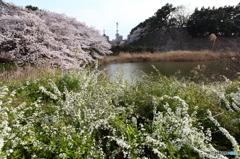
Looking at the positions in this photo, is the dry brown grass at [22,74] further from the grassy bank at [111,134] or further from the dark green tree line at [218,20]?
the dark green tree line at [218,20]

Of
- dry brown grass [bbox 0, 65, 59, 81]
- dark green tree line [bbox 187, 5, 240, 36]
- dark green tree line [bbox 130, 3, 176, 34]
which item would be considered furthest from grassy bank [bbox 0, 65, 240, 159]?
dark green tree line [bbox 130, 3, 176, 34]

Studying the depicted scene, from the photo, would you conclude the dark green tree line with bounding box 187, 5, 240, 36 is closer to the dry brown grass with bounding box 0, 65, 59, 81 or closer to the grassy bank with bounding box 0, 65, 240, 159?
the dry brown grass with bounding box 0, 65, 59, 81

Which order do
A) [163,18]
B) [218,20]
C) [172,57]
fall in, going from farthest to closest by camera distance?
1. [163,18]
2. [218,20]
3. [172,57]

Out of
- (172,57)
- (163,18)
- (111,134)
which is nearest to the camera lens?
(111,134)

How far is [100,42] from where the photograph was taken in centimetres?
1758

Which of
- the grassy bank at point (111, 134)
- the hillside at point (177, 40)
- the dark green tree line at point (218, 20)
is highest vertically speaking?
the dark green tree line at point (218, 20)

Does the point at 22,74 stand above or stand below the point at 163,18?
below

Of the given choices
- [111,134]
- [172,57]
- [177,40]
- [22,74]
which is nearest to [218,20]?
[177,40]

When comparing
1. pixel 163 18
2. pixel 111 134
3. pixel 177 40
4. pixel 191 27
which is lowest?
pixel 111 134

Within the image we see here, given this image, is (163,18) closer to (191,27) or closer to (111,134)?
(191,27)

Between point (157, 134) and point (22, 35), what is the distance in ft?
25.2

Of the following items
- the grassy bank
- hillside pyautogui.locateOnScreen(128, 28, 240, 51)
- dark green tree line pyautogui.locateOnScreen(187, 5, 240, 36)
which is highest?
dark green tree line pyautogui.locateOnScreen(187, 5, 240, 36)

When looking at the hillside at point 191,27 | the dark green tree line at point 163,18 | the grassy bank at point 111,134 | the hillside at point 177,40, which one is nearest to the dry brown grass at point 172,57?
the hillside at point 191,27

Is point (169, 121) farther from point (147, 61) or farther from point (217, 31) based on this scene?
point (217, 31)
